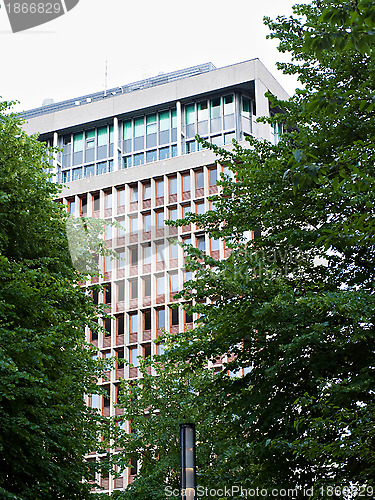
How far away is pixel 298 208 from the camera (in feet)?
53.4

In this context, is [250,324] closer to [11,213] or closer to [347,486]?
[347,486]

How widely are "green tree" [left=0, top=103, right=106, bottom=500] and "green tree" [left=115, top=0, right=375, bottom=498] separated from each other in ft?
9.43

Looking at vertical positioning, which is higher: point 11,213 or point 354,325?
point 11,213

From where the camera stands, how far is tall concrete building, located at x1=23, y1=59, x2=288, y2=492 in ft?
192

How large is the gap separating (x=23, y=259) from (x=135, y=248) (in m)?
42.3

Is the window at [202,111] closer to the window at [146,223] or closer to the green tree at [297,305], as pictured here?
the window at [146,223]

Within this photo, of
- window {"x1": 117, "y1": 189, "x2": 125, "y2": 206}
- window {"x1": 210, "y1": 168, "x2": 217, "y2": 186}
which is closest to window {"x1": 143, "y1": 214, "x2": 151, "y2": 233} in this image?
window {"x1": 117, "y1": 189, "x2": 125, "y2": 206}

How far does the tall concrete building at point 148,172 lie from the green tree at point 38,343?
116ft

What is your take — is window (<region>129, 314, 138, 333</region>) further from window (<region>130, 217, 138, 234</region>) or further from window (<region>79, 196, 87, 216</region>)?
window (<region>79, 196, 87, 216</region>)

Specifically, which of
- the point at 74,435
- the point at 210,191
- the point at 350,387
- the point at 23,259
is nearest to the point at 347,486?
the point at 350,387

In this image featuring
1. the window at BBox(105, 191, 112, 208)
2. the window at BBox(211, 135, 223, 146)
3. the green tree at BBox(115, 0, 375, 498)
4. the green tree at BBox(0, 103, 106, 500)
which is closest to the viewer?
the green tree at BBox(115, 0, 375, 498)

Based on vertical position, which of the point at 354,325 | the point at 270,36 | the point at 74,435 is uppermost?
the point at 270,36

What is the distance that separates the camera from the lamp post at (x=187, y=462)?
1112cm

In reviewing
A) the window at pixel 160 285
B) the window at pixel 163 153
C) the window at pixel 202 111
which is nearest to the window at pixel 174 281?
the window at pixel 160 285
